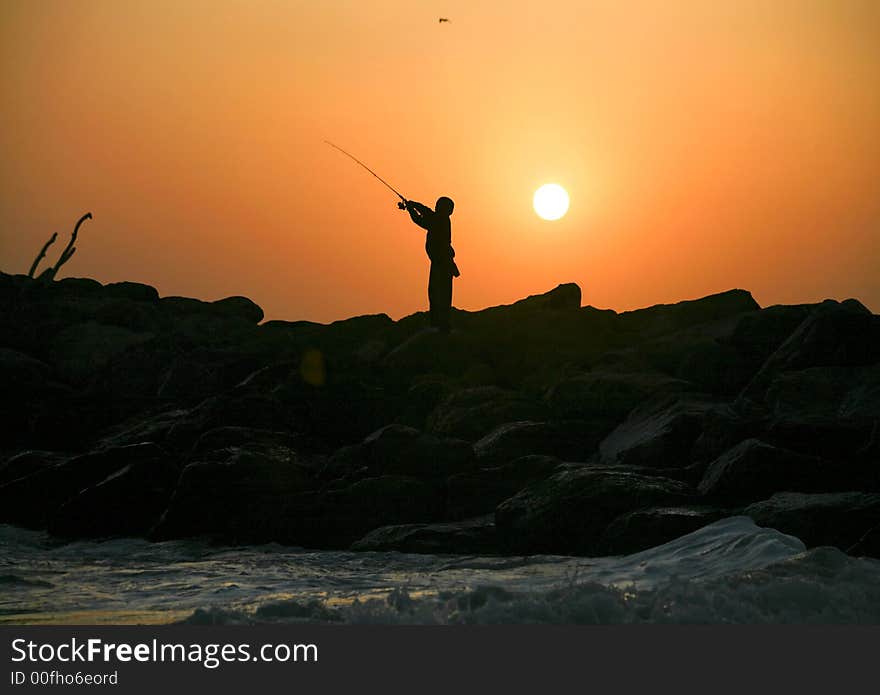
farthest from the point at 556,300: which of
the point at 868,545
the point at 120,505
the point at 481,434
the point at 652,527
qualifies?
the point at 868,545

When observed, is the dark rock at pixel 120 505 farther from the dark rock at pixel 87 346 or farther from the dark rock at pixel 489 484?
the dark rock at pixel 87 346

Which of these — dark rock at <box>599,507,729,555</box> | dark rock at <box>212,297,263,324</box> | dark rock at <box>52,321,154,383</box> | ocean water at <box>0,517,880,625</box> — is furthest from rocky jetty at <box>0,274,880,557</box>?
dark rock at <box>212,297,263,324</box>

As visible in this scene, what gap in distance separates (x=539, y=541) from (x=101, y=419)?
961 cm

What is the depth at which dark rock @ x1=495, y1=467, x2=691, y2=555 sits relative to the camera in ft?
37.7

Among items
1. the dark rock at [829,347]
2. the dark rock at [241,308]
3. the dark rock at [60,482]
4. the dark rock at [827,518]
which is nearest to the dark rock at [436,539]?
the dark rock at [827,518]

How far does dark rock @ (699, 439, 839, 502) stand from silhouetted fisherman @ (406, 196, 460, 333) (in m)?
9.62

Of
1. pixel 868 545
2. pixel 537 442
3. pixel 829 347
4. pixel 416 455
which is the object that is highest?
pixel 829 347

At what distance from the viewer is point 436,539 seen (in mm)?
11977

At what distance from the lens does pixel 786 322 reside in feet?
62.8

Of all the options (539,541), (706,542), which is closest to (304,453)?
(539,541)

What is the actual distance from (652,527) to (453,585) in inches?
93.2

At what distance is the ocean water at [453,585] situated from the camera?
791 centimetres

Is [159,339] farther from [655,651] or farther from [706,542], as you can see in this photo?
[655,651]

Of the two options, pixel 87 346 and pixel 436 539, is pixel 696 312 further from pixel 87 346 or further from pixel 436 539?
pixel 436 539
